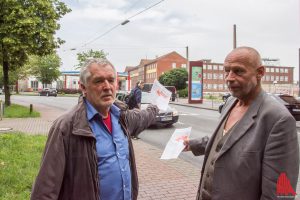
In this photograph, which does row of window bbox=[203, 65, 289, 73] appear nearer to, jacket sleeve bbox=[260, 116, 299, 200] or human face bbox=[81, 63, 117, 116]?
human face bbox=[81, 63, 117, 116]

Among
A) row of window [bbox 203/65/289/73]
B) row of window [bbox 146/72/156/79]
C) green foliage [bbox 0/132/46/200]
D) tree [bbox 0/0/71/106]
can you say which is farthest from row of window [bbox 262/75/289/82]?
green foliage [bbox 0/132/46/200]

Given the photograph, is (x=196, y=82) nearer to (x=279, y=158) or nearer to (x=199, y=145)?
(x=199, y=145)

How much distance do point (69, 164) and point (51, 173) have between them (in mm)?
129

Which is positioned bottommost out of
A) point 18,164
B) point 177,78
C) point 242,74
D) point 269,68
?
point 18,164

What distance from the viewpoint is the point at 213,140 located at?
8.71 ft

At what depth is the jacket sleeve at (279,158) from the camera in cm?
207

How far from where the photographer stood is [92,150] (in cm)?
230

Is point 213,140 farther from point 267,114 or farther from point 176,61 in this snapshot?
point 176,61

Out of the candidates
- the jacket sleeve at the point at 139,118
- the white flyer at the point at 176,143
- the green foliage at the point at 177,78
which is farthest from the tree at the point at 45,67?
the white flyer at the point at 176,143

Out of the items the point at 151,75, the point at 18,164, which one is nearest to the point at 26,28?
the point at 18,164

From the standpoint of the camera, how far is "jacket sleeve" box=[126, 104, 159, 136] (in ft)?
9.47

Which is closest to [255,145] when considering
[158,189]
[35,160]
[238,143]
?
[238,143]
